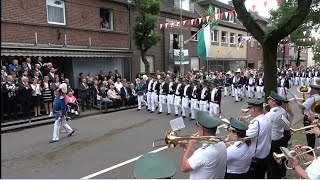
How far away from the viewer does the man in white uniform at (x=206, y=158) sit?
3957mm

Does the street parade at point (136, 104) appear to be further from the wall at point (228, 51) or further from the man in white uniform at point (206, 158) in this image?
the wall at point (228, 51)

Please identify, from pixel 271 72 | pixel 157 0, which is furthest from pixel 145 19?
pixel 271 72

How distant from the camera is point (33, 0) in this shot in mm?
16688

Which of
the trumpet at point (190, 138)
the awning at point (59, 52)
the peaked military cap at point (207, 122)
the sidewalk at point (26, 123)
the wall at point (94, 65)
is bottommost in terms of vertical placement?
the sidewalk at point (26, 123)

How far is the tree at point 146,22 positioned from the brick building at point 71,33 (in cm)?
131

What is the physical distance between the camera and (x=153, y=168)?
118 inches

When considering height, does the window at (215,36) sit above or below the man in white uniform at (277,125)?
above

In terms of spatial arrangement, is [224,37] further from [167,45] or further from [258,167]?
[258,167]

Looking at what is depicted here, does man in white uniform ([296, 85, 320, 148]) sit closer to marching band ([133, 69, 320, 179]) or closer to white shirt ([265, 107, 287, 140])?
marching band ([133, 69, 320, 179])

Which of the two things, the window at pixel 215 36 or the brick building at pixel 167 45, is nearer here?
the brick building at pixel 167 45

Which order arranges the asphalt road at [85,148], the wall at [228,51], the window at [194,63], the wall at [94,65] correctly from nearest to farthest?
the asphalt road at [85,148]
the wall at [94,65]
the window at [194,63]
the wall at [228,51]

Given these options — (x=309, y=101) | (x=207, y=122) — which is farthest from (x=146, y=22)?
(x=207, y=122)

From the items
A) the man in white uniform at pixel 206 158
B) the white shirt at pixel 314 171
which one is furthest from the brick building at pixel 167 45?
the white shirt at pixel 314 171

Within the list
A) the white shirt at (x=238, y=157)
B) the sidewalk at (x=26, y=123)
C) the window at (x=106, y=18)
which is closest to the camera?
the white shirt at (x=238, y=157)
